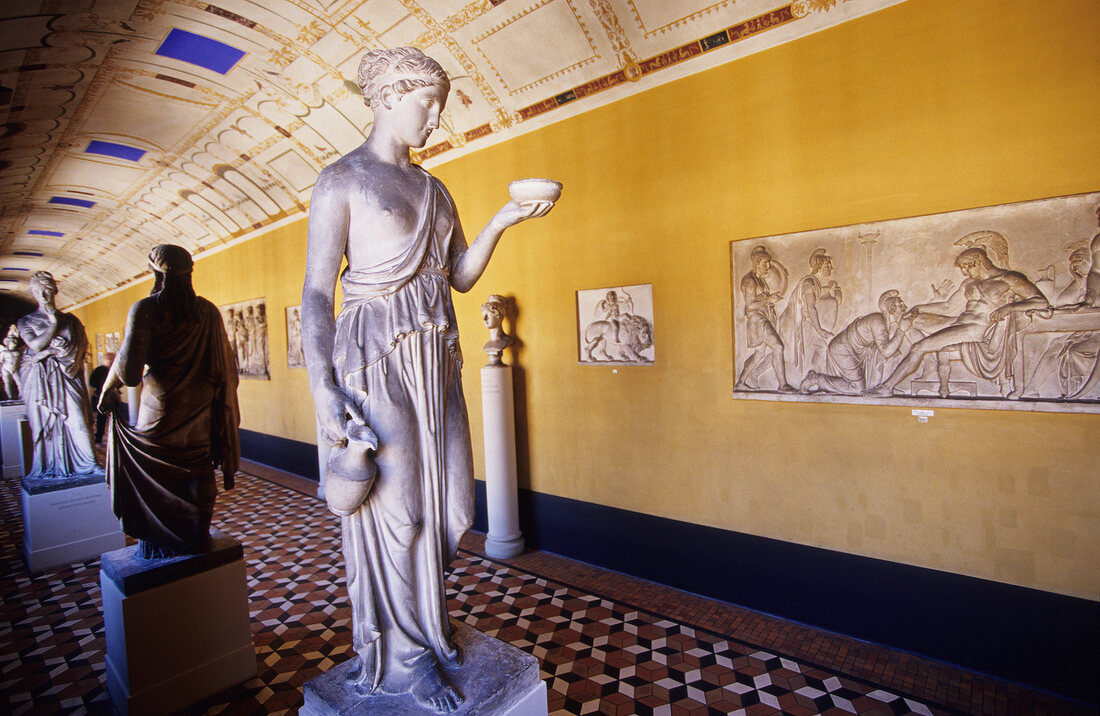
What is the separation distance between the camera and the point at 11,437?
1188 cm

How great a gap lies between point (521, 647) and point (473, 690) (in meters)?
2.65

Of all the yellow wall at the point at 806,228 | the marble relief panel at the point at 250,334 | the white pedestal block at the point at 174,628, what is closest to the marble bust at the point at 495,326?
the yellow wall at the point at 806,228

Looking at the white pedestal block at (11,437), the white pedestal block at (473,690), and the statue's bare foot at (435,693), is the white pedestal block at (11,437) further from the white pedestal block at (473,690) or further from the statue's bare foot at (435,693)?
the statue's bare foot at (435,693)

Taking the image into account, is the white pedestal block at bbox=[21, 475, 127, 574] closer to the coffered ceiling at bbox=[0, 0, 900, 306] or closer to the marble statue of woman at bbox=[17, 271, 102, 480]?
the marble statue of woman at bbox=[17, 271, 102, 480]

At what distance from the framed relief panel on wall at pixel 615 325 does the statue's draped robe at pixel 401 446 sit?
11.4 ft

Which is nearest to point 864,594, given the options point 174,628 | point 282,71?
point 174,628

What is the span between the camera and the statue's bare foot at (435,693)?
74.5 inches

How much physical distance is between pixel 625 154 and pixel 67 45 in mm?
6176

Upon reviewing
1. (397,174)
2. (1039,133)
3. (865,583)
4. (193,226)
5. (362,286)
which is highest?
(193,226)

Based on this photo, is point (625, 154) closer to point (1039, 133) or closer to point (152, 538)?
point (1039, 133)

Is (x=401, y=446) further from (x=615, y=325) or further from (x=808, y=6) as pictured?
(x=808, y=6)

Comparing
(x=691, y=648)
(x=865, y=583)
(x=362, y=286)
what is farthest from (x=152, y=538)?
(x=865, y=583)

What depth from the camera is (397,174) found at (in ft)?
6.66

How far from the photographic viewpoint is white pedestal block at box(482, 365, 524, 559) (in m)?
6.13
